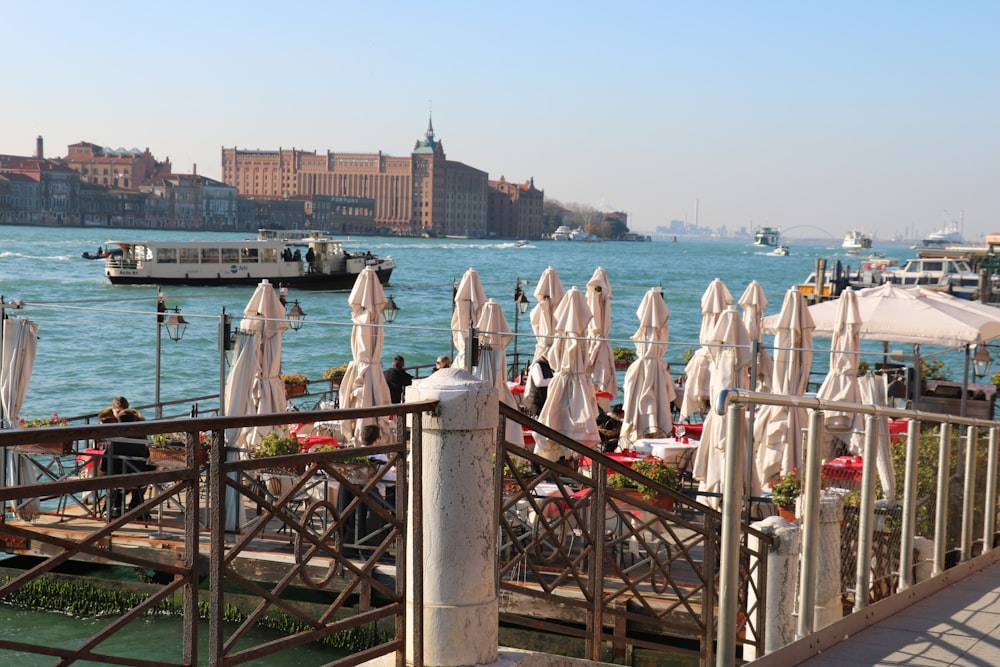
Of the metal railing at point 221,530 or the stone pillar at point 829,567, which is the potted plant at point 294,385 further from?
the stone pillar at point 829,567

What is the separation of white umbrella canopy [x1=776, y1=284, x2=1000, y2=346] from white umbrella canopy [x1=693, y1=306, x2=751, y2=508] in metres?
0.78

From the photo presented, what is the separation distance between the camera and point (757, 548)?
595 centimetres

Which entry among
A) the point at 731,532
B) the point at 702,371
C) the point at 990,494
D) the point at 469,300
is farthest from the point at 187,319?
the point at 731,532

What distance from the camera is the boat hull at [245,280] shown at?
60219 mm

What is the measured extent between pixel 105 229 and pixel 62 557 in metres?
175

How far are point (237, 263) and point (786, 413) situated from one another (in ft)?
173

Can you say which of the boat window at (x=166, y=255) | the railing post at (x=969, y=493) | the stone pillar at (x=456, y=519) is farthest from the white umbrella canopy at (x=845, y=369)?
the boat window at (x=166, y=255)

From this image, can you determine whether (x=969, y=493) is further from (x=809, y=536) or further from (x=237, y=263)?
(x=237, y=263)

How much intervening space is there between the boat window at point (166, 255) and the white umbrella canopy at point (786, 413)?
54841mm

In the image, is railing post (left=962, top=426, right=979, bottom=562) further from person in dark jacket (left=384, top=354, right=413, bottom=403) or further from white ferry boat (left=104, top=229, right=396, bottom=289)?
white ferry boat (left=104, top=229, right=396, bottom=289)

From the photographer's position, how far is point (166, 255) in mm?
62469

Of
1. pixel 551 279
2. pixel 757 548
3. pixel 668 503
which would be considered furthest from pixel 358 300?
pixel 757 548

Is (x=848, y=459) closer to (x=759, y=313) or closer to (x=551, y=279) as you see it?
(x=759, y=313)

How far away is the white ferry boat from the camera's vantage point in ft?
197
